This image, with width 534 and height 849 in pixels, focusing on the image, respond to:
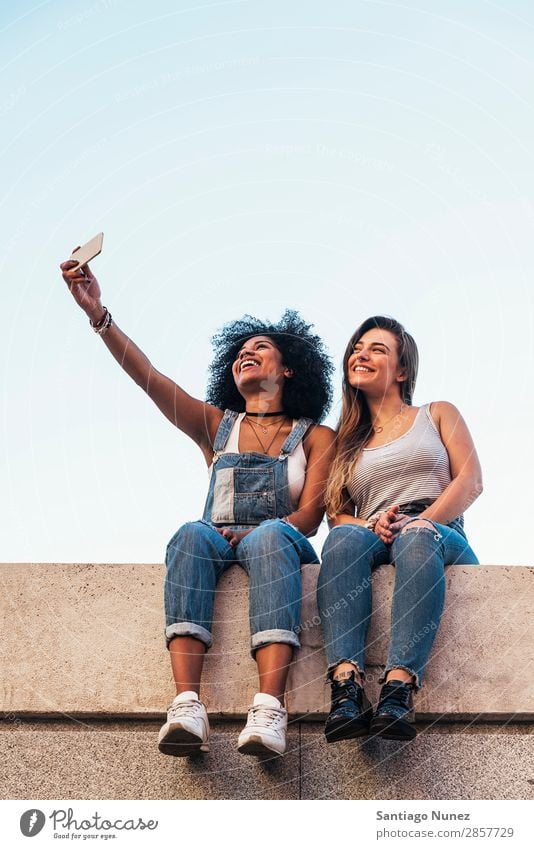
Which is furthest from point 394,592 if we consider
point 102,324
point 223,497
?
point 102,324

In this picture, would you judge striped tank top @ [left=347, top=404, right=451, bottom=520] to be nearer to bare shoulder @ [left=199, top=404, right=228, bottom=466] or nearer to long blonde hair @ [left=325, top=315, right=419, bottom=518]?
long blonde hair @ [left=325, top=315, right=419, bottom=518]

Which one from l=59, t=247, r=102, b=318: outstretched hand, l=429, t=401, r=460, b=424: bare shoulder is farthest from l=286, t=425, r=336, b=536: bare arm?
l=59, t=247, r=102, b=318: outstretched hand

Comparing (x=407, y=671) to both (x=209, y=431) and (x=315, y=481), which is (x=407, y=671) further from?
(x=209, y=431)

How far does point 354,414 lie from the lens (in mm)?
5094

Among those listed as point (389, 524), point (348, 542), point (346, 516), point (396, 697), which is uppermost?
point (346, 516)

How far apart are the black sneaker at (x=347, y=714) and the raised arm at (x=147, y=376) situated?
1.70m

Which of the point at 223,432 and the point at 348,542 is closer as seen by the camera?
the point at 348,542

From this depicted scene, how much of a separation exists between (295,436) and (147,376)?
762 mm

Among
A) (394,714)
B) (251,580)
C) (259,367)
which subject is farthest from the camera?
(259,367)

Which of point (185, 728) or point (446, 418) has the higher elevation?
point (446, 418)

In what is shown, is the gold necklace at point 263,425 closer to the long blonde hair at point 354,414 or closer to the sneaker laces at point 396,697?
the long blonde hair at point 354,414

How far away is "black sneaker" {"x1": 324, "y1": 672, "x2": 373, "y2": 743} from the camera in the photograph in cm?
364

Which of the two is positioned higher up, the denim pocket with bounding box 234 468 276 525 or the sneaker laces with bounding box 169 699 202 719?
the denim pocket with bounding box 234 468 276 525

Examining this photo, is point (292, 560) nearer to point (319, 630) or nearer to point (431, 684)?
point (319, 630)
